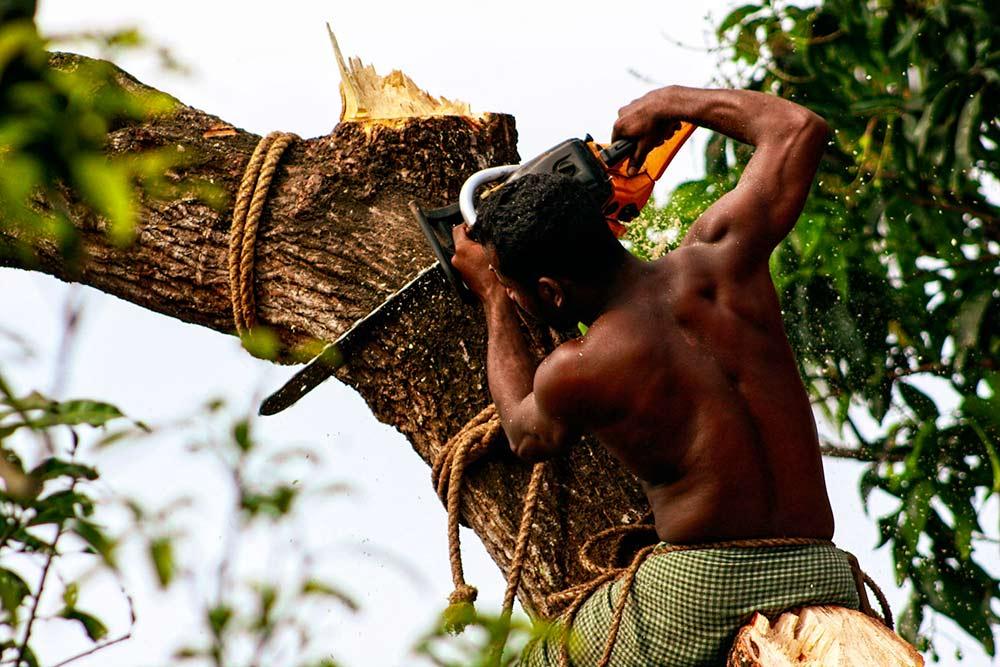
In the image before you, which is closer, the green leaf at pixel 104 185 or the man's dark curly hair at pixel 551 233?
the green leaf at pixel 104 185

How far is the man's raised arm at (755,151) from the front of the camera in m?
2.46

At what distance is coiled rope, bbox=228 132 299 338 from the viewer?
303 centimetres

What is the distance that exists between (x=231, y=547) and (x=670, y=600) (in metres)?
1.30

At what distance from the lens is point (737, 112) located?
262cm

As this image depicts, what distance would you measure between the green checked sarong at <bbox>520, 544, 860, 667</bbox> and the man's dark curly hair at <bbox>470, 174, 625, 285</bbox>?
1.81 ft

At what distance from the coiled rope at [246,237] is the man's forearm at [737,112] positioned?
38.0 inches

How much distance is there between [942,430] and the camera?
13.5ft

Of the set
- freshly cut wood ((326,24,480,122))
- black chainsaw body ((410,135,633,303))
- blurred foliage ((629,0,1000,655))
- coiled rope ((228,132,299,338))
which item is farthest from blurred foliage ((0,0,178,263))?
blurred foliage ((629,0,1000,655))

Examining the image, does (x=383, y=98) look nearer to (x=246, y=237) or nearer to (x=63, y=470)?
(x=246, y=237)

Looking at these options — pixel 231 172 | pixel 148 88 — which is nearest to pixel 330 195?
pixel 231 172

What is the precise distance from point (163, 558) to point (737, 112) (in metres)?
1.76

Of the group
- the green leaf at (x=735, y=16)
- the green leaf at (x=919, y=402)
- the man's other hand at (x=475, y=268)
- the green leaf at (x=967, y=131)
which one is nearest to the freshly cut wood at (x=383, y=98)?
the man's other hand at (x=475, y=268)

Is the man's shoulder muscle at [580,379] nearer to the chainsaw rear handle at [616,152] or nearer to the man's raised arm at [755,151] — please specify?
the man's raised arm at [755,151]

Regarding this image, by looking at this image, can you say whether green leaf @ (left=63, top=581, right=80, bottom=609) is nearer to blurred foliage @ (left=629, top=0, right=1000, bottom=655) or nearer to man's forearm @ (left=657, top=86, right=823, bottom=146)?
man's forearm @ (left=657, top=86, right=823, bottom=146)
